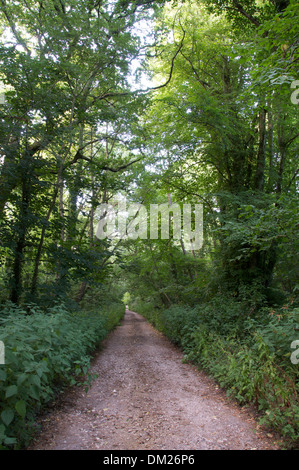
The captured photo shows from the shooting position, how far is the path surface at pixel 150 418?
2.78 metres

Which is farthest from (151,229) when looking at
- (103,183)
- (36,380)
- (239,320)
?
(36,380)

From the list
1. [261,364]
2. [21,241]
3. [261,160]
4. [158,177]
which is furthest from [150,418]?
[261,160]

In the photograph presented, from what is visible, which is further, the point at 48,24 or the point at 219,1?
the point at 219,1

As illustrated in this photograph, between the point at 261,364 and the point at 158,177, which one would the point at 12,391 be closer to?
the point at 261,364

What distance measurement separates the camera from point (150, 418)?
342cm

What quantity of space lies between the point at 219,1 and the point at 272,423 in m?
8.94

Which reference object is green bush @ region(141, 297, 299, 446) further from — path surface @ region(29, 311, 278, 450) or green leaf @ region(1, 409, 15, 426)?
green leaf @ region(1, 409, 15, 426)

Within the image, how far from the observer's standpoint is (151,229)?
41.7 ft

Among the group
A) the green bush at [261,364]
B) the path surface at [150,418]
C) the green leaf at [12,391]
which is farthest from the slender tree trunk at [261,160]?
the green leaf at [12,391]

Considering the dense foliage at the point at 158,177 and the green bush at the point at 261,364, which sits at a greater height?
the dense foliage at the point at 158,177

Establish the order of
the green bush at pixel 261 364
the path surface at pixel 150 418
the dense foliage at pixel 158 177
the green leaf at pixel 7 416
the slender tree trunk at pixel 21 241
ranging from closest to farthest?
the green leaf at pixel 7 416 < the path surface at pixel 150 418 < the green bush at pixel 261 364 < the dense foliage at pixel 158 177 < the slender tree trunk at pixel 21 241

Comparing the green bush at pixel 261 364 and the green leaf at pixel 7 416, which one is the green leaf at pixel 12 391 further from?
the green bush at pixel 261 364

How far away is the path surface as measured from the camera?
2781mm

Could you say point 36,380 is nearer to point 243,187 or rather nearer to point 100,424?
point 100,424
